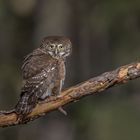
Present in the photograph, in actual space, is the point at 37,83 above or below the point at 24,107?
above

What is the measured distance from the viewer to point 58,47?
309 inches

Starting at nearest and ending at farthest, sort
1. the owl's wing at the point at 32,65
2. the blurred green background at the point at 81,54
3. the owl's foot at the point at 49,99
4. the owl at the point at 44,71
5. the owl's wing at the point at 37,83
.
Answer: the owl's foot at the point at 49,99 → the owl's wing at the point at 37,83 → the owl at the point at 44,71 → the owl's wing at the point at 32,65 → the blurred green background at the point at 81,54

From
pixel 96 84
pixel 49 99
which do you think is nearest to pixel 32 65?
pixel 49 99

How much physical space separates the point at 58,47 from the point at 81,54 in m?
11.1

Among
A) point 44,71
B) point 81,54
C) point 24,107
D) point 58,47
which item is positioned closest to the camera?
point 24,107

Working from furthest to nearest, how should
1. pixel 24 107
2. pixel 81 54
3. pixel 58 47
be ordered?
pixel 81 54 < pixel 58 47 < pixel 24 107

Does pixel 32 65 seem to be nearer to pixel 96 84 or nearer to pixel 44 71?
pixel 44 71

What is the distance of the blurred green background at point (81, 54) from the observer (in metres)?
15.5

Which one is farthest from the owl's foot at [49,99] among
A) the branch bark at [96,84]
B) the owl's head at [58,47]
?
the owl's head at [58,47]

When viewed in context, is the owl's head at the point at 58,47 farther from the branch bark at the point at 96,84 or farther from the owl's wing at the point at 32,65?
the branch bark at the point at 96,84

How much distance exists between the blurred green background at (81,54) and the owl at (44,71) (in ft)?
22.8

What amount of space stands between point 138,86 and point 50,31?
14.3 feet

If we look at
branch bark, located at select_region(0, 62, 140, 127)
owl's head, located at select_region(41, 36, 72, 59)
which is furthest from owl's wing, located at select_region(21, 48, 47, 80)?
branch bark, located at select_region(0, 62, 140, 127)

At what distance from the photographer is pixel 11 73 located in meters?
18.0
